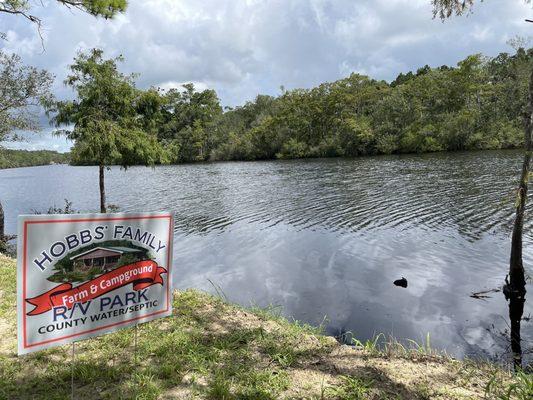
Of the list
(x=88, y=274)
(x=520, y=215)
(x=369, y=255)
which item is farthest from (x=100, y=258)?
(x=369, y=255)

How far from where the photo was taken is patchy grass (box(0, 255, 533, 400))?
3.44 meters

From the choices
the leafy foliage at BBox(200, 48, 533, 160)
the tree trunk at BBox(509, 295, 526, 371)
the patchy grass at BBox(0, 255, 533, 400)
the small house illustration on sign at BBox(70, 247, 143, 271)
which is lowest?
the tree trunk at BBox(509, 295, 526, 371)

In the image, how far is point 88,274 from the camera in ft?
10.5

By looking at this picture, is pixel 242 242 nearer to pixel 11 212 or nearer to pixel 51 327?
pixel 51 327

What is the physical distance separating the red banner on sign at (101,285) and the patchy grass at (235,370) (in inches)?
35.9

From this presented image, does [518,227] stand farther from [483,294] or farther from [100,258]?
[100,258]

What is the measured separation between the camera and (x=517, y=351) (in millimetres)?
A: 7539

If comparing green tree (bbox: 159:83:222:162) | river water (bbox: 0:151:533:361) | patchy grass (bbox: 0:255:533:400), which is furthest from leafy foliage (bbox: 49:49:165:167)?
green tree (bbox: 159:83:222:162)

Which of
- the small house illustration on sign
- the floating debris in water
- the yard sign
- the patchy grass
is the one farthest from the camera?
the floating debris in water

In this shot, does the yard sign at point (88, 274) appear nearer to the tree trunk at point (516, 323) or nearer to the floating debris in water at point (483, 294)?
the tree trunk at point (516, 323)

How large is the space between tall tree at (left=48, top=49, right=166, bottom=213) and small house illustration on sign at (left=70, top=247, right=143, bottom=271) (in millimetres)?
13741

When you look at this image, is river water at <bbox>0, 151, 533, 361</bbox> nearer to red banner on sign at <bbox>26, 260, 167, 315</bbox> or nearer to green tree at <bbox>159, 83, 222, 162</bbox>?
red banner on sign at <bbox>26, 260, 167, 315</bbox>

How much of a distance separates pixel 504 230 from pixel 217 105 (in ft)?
333

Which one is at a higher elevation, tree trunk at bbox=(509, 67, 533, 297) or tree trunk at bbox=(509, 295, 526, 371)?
tree trunk at bbox=(509, 67, 533, 297)
